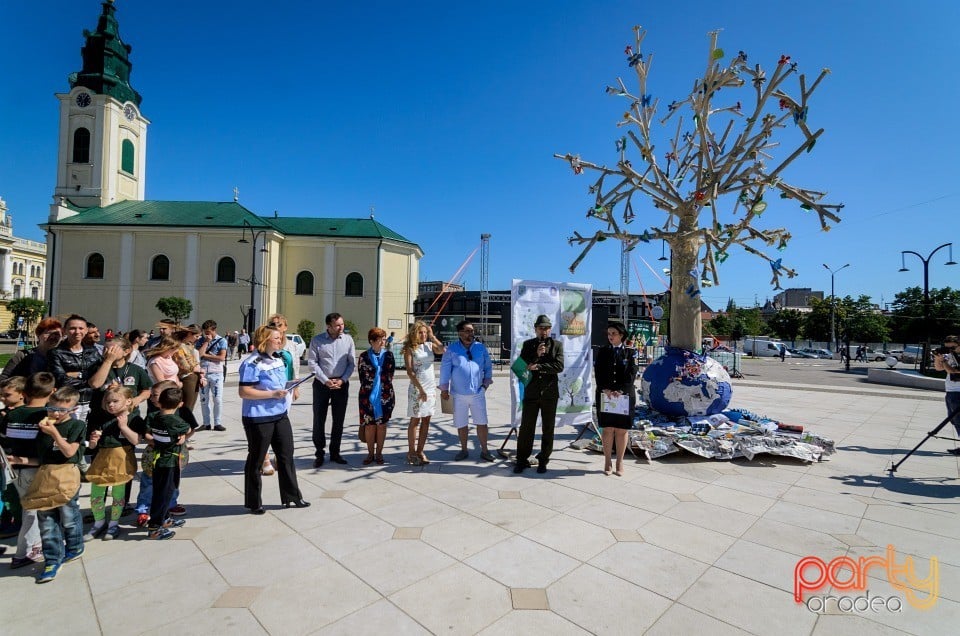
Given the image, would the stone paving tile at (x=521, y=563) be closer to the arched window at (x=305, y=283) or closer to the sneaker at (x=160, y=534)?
the sneaker at (x=160, y=534)

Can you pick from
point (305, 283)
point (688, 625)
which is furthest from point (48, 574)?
point (305, 283)

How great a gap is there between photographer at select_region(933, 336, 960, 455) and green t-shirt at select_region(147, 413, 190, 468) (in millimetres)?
8961

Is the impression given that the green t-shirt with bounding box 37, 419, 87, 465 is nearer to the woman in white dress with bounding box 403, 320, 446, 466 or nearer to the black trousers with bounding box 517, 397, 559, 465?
the woman in white dress with bounding box 403, 320, 446, 466

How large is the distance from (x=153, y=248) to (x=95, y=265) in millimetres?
5197

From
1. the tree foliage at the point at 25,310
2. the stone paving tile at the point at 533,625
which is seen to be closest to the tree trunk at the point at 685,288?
the stone paving tile at the point at 533,625

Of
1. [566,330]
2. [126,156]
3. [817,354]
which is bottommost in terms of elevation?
[817,354]

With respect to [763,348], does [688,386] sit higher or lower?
higher

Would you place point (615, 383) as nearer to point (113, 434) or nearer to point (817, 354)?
point (113, 434)

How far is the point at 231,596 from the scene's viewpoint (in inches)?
121

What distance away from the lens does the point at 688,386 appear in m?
7.18

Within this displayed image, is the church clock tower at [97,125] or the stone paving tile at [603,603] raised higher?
the church clock tower at [97,125]

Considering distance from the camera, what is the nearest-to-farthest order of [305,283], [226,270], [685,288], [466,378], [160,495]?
[160,495] < [466,378] < [685,288] < [226,270] < [305,283]

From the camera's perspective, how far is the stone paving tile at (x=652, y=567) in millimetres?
3232

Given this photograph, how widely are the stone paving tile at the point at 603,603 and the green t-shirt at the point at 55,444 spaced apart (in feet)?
11.2
